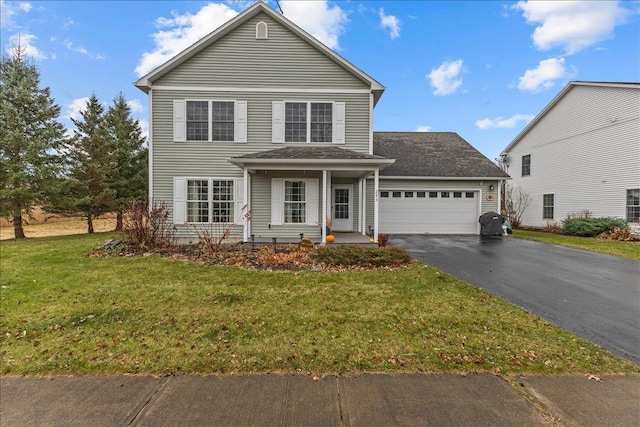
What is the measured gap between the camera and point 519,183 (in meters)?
22.3

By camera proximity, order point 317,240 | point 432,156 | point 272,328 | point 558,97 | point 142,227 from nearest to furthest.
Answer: point 272,328, point 142,227, point 317,240, point 432,156, point 558,97

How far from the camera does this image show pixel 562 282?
6672 millimetres

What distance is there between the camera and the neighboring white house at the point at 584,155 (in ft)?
50.0

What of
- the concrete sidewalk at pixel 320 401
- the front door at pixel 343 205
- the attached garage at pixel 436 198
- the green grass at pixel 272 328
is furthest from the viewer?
the attached garage at pixel 436 198

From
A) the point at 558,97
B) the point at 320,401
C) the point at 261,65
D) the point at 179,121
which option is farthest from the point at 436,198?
the point at 320,401

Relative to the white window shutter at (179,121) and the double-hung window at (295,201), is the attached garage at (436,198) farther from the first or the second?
the white window shutter at (179,121)

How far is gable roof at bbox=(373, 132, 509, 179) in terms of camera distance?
1556cm

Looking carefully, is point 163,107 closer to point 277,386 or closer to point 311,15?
point 311,15

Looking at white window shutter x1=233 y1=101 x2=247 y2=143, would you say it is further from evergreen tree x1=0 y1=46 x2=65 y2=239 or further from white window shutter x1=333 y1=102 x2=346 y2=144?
evergreen tree x1=0 y1=46 x2=65 y2=239

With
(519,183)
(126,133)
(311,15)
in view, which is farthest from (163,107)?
(519,183)

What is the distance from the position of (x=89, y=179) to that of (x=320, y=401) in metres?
19.1

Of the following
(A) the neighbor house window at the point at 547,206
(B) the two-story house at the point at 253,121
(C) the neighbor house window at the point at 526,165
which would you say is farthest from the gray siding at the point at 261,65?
(C) the neighbor house window at the point at 526,165

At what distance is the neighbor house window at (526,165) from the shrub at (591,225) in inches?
235

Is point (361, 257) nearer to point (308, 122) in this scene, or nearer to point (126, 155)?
point (308, 122)
